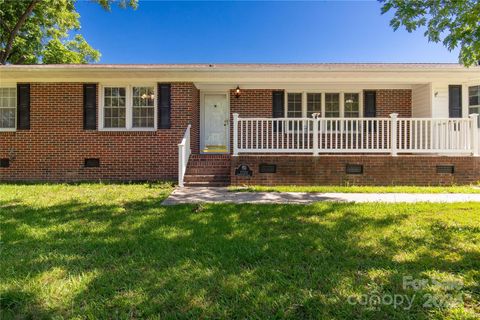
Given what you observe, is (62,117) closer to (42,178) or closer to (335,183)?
(42,178)

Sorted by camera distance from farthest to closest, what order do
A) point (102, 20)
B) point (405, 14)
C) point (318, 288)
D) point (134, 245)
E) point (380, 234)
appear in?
point (102, 20) < point (405, 14) < point (380, 234) < point (134, 245) < point (318, 288)

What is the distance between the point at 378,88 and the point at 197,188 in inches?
272

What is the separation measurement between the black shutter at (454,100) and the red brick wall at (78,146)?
8.13 m

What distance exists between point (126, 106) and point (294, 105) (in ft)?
18.1

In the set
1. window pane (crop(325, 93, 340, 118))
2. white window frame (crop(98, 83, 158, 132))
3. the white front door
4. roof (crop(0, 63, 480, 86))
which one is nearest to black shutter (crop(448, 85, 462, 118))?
roof (crop(0, 63, 480, 86))

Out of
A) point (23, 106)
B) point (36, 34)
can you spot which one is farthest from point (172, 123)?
point (36, 34)

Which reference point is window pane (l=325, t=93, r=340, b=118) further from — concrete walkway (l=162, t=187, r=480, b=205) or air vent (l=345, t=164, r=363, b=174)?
concrete walkway (l=162, t=187, r=480, b=205)

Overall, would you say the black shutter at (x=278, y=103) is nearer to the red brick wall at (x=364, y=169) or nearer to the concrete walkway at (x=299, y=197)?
the red brick wall at (x=364, y=169)

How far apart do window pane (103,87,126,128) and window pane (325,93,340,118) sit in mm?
6713

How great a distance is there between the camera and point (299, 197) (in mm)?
6648

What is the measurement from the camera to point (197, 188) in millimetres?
8000

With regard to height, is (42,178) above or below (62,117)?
below

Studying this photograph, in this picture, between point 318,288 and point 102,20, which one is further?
point 102,20

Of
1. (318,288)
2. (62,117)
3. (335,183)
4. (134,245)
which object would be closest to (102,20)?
(62,117)
